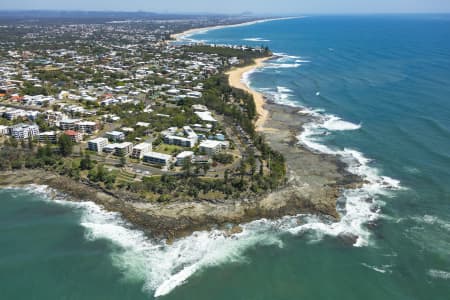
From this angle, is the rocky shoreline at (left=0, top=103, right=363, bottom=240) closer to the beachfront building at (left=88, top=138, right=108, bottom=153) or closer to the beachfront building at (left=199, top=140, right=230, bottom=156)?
the beachfront building at (left=88, top=138, right=108, bottom=153)

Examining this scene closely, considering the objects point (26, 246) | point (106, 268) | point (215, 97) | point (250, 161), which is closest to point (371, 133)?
point (250, 161)

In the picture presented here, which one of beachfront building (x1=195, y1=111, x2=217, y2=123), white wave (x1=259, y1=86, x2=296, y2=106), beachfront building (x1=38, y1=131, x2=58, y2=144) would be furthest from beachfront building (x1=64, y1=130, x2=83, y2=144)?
white wave (x1=259, y1=86, x2=296, y2=106)

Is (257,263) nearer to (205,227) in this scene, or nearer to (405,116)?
(205,227)

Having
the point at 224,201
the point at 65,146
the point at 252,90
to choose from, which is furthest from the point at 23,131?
the point at 252,90

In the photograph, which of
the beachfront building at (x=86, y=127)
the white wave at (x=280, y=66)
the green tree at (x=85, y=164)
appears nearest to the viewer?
the green tree at (x=85, y=164)

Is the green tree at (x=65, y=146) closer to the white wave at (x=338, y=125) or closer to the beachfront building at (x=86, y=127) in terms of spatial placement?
the beachfront building at (x=86, y=127)

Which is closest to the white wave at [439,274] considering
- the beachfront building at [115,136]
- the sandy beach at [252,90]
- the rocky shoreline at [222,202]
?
the rocky shoreline at [222,202]

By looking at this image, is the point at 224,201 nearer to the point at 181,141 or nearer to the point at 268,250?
the point at 268,250
